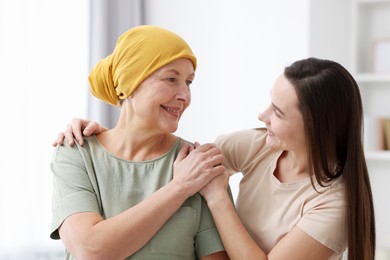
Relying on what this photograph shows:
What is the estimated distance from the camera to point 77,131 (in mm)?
1955

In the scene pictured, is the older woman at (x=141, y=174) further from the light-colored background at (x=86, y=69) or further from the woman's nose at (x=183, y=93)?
the light-colored background at (x=86, y=69)

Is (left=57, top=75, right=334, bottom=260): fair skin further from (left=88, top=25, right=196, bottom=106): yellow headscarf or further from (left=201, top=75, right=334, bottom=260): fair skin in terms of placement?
(left=88, top=25, right=196, bottom=106): yellow headscarf

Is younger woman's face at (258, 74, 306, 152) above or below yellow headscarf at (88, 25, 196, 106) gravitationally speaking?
below

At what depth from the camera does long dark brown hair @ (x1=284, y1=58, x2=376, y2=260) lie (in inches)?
72.1

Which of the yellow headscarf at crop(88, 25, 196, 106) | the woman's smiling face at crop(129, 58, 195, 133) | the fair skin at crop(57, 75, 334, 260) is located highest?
the yellow headscarf at crop(88, 25, 196, 106)

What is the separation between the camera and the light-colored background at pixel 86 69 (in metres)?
3.17

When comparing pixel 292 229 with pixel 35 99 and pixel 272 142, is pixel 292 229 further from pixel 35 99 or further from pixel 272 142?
pixel 35 99

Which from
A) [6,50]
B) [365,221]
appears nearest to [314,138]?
[365,221]

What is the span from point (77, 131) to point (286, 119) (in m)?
0.65

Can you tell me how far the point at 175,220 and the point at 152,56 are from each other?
488 mm

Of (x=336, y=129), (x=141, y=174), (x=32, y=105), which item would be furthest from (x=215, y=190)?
(x=32, y=105)

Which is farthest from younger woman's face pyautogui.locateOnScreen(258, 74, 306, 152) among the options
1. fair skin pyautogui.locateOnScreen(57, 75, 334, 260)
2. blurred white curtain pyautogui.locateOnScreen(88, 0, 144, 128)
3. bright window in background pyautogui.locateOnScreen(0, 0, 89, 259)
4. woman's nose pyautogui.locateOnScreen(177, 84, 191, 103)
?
blurred white curtain pyautogui.locateOnScreen(88, 0, 144, 128)

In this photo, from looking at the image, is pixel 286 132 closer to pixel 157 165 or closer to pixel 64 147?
pixel 157 165

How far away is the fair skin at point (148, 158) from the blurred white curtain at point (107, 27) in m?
1.71
